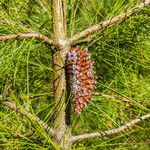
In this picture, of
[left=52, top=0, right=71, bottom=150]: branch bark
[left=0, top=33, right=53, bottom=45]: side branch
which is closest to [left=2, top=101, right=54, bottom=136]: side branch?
[left=52, top=0, right=71, bottom=150]: branch bark

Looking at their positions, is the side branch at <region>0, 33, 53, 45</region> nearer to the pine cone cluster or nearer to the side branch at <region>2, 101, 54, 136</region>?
the pine cone cluster

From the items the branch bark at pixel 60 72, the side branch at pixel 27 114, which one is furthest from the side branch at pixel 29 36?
the side branch at pixel 27 114

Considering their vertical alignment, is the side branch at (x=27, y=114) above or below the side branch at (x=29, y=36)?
below

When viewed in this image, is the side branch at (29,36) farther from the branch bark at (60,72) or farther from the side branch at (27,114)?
the side branch at (27,114)

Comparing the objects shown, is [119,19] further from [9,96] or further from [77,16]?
[77,16]

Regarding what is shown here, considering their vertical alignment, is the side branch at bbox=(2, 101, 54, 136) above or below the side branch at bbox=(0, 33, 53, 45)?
below

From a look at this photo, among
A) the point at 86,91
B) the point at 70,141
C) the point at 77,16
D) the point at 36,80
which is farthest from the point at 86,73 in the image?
the point at 77,16

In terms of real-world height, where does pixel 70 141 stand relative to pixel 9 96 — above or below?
below

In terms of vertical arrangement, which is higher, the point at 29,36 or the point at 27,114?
the point at 29,36
